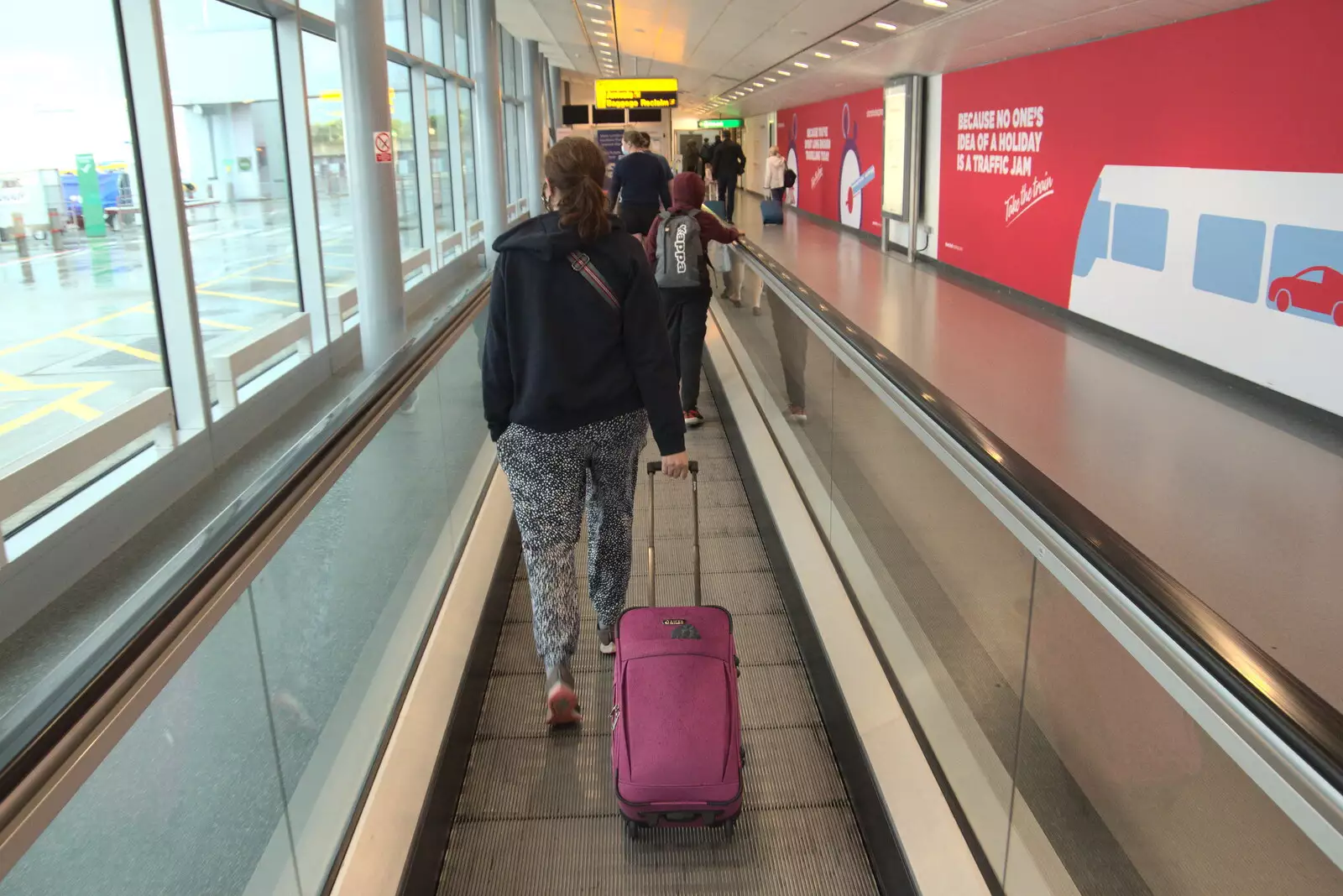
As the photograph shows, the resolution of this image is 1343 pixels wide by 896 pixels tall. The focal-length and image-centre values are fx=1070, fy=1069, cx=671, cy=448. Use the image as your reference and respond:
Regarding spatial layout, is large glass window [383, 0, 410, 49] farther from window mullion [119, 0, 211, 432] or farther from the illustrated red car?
the illustrated red car

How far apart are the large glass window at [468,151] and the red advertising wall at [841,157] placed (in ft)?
23.8

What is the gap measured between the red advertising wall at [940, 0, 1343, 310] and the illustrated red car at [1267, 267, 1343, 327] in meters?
0.72

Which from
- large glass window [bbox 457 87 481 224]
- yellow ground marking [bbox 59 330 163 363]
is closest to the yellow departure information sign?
large glass window [bbox 457 87 481 224]

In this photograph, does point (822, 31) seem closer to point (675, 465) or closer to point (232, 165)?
point (232, 165)

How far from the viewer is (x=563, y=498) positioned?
328 cm

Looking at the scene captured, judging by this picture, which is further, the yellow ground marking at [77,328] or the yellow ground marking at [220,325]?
the yellow ground marking at [220,325]

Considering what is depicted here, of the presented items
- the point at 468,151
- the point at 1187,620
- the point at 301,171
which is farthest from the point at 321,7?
the point at 1187,620

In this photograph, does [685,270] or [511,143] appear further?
[511,143]

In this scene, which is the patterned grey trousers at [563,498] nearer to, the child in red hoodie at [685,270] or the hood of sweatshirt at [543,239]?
the hood of sweatshirt at [543,239]

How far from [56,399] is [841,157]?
17674mm

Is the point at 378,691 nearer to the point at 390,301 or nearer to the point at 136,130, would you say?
the point at 136,130

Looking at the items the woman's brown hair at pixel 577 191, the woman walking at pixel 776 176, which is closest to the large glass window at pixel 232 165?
the woman's brown hair at pixel 577 191

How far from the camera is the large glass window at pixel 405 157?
13570 millimetres

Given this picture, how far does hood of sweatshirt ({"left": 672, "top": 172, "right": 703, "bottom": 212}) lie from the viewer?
20.6ft
